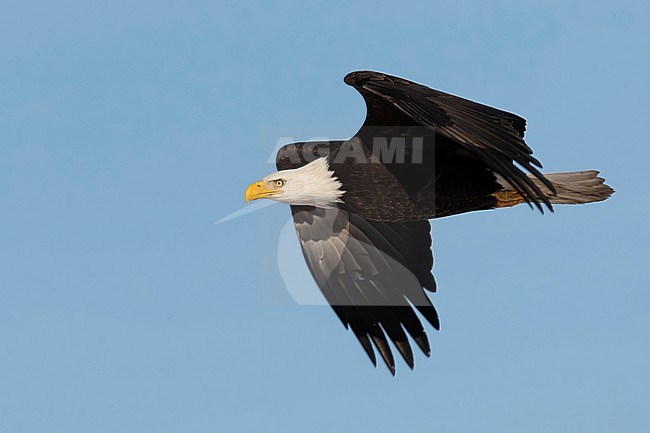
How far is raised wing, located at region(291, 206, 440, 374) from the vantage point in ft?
35.9

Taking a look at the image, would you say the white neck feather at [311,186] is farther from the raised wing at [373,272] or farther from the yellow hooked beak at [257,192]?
the raised wing at [373,272]

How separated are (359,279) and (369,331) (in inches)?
19.6

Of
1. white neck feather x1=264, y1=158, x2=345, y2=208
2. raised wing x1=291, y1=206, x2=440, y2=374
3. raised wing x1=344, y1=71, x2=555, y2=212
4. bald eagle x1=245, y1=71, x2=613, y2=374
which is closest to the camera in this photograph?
raised wing x1=344, y1=71, x2=555, y2=212

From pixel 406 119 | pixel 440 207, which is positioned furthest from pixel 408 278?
pixel 406 119

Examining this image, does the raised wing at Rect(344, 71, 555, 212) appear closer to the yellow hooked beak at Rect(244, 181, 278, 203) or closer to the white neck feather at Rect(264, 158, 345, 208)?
the white neck feather at Rect(264, 158, 345, 208)

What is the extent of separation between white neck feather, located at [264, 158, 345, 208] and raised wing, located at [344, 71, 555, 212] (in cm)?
64

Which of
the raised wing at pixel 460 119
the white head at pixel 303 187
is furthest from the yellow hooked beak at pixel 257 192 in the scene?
the raised wing at pixel 460 119

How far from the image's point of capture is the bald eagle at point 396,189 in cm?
883

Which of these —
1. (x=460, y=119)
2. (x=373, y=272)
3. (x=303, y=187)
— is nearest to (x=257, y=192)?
(x=303, y=187)

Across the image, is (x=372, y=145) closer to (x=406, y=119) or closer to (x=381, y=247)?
(x=406, y=119)

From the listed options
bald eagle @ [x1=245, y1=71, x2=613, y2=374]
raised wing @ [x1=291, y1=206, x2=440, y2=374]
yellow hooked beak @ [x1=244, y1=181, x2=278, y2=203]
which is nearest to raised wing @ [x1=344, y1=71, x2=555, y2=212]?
bald eagle @ [x1=245, y1=71, x2=613, y2=374]

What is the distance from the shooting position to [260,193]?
10266mm

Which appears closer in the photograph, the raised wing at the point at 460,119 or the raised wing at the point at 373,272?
the raised wing at the point at 460,119

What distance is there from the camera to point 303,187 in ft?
33.3
